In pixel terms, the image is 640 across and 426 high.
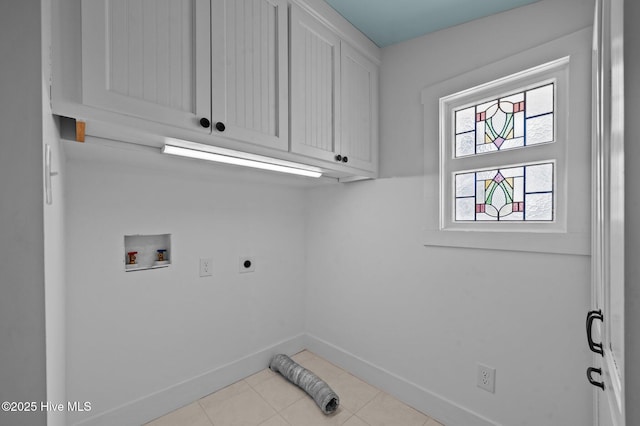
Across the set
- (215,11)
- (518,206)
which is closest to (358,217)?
(518,206)

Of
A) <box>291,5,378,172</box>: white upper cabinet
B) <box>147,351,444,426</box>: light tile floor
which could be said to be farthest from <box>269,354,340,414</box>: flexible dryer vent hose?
<box>291,5,378,172</box>: white upper cabinet

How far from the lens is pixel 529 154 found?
1407mm

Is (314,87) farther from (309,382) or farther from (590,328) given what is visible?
(309,382)

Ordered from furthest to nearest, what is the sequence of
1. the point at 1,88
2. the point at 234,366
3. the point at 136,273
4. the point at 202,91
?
the point at 234,366
the point at 136,273
the point at 202,91
the point at 1,88

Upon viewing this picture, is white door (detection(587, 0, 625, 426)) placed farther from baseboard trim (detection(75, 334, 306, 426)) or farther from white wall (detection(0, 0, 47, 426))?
baseboard trim (detection(75, 334, 306, 426))

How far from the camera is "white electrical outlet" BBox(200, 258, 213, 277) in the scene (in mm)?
1826

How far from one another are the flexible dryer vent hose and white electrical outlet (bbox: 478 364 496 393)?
0.83 metres

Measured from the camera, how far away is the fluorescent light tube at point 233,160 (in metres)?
1.19

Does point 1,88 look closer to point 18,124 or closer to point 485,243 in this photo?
point 18,124

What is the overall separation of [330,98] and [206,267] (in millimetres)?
1362

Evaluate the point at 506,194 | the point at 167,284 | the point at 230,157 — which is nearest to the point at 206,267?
the point at 167,284

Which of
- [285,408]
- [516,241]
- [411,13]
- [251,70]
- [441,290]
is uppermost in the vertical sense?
[411,13]

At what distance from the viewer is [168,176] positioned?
1688 mm

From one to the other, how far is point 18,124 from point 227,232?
1402mm
